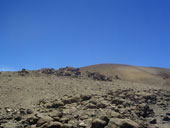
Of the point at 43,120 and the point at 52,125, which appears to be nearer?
the point at 52,125

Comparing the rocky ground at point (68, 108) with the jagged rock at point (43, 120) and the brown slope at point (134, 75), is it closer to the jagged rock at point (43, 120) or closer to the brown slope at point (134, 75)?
the jagged rock at point (43, 120)

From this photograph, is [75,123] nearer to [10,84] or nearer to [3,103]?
[3,103]

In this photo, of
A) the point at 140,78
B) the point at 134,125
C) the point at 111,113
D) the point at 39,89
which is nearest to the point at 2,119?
the point at 111,113

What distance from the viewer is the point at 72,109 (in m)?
6.67

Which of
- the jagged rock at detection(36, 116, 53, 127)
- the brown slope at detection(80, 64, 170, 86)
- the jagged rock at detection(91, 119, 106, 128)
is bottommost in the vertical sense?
the jagged rock at detection(91, 119, 106, 128)

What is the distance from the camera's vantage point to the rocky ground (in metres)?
5.15

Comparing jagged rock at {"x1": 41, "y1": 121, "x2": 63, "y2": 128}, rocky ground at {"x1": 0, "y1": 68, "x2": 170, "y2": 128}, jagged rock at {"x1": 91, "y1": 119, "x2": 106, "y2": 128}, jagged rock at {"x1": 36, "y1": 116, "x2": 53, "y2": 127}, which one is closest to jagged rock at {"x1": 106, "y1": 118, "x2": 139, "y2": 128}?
rocky ground at {"x1": 0, "y1": 68, "x2": 170, "y2": 128}

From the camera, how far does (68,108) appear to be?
6.88 meters

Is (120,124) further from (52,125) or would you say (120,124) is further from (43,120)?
(43,120)

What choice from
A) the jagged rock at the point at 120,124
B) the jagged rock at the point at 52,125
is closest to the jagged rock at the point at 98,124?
the jagged rock at the point at 120,124

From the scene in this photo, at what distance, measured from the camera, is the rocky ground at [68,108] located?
515 centimetres

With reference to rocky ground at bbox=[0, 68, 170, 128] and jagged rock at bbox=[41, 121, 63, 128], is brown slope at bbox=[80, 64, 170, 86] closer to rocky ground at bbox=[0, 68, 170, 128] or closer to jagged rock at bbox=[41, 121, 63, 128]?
rocky ground at bbox=[0, 68, 170, 128]

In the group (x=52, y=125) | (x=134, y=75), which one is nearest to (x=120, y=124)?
(x=52, y=125)

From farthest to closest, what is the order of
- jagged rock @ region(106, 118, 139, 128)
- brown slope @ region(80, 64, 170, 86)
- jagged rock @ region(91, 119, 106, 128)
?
1. brown slope @ region(80, 64, 170, 86)
2. jagged rock @ region(91, 119, 106, 128)
3. jagged rock @ region(106, 118, 139, 128)
